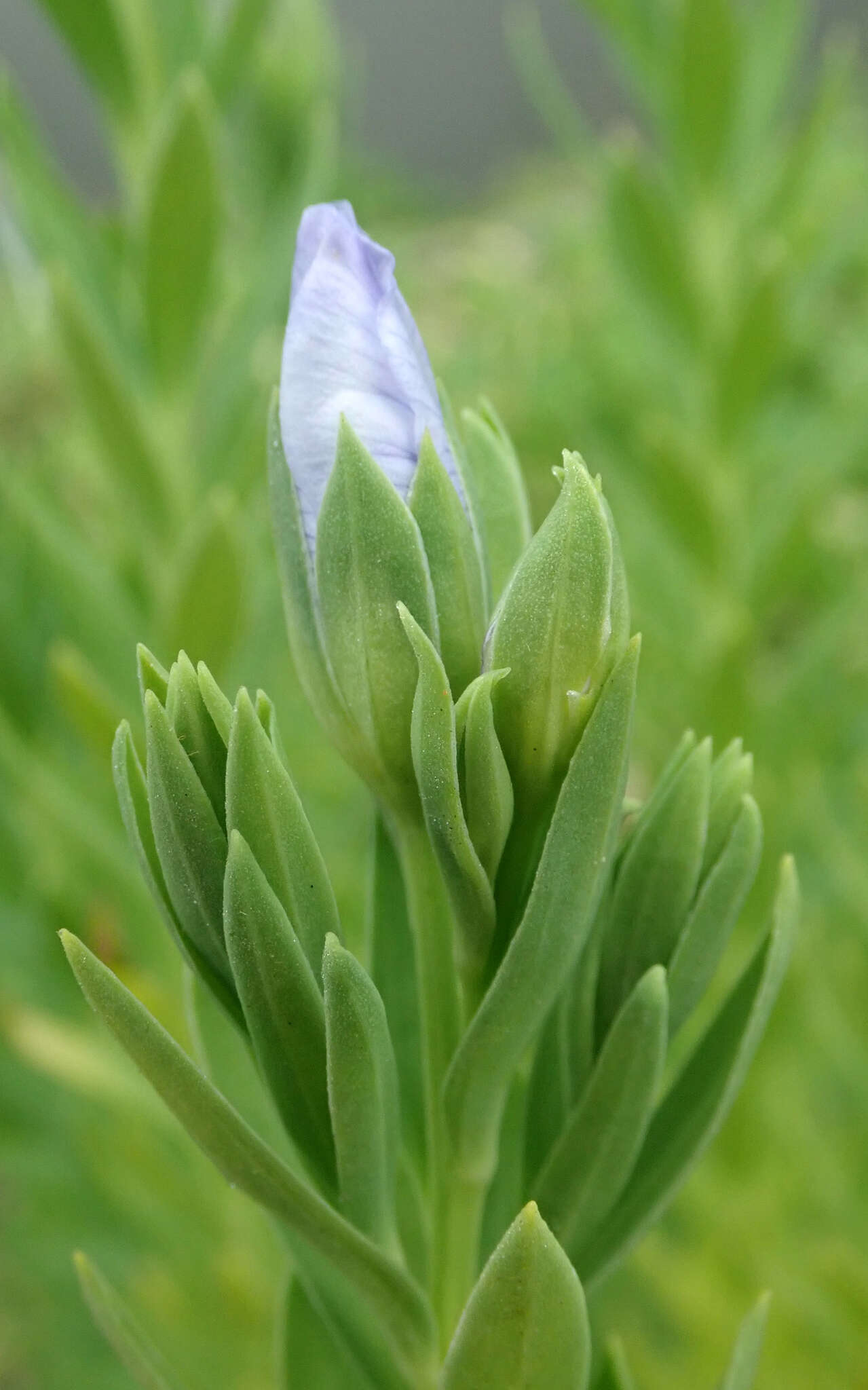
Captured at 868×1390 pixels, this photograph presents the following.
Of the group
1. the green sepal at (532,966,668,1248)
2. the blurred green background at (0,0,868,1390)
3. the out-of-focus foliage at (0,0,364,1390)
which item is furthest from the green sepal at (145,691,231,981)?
the out-of-focus foliage at (0,0,364,1390)

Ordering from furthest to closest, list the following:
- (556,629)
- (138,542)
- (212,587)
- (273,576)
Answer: (273,576), (138,542), (212,587), (556,629)

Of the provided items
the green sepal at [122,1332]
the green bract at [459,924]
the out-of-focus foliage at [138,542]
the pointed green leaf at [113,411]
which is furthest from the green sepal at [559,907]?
the pointed green leaf at [113,411]

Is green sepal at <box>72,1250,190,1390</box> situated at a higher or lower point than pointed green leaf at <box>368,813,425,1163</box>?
lower

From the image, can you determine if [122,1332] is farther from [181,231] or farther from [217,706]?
[181,231]

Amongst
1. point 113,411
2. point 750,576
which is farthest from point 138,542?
point 750,576

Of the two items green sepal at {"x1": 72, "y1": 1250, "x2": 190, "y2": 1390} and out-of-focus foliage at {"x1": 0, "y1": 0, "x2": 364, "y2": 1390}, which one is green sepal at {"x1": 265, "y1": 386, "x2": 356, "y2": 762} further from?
out-of-focus foliage at {"x1": 0, "y1": 0, "x2": 364, "y2": 1390}

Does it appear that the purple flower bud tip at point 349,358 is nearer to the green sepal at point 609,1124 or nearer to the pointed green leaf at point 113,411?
the green sepal at point 609,1124
